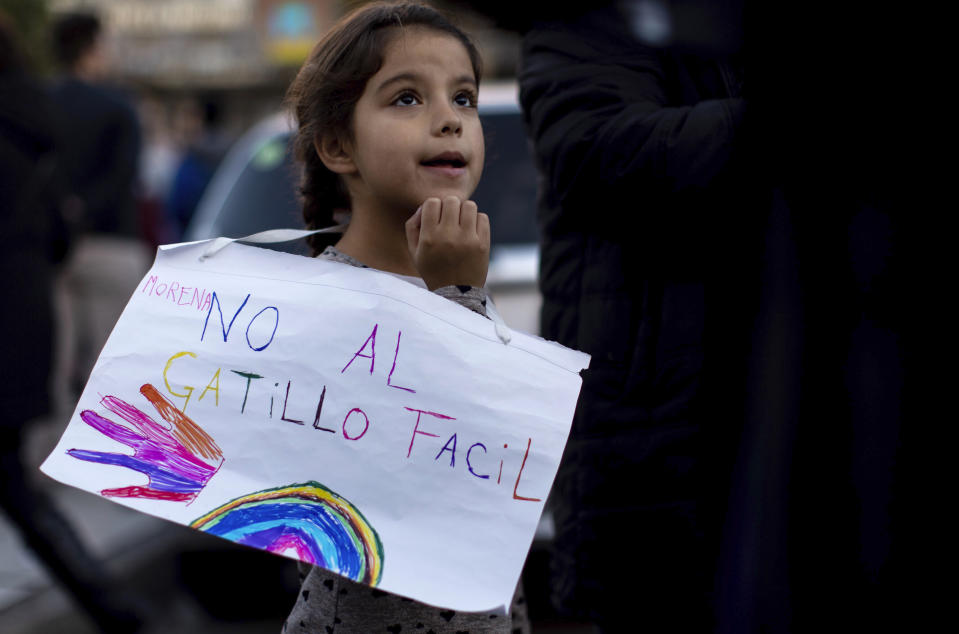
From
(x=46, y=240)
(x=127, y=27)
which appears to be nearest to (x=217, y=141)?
(x=46, y=240)

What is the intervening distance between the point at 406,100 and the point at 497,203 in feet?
7.34

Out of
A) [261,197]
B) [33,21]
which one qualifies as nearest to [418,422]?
[261,197]

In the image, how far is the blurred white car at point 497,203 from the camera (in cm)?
354

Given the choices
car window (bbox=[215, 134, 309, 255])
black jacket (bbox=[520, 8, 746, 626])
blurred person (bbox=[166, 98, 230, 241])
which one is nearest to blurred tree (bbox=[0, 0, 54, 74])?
blurred person (bbox=[166, 98, 230, 241])

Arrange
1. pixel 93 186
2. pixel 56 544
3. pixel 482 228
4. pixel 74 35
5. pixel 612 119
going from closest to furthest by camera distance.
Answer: pixel 482 228, pixel 612 119, pixel 56 544, pixel 74 35, pixel 93 186

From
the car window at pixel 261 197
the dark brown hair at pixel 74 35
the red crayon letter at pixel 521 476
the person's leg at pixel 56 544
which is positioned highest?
the dark brown hair at pixel 74 35

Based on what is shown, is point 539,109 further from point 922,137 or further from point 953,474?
point 953,474

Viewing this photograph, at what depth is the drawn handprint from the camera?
1438mm

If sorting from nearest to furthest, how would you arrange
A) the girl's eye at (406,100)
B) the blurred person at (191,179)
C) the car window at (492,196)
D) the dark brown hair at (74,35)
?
the girl's eye at (406,100) → the car window at (492,196) → the dark brown hair at (74,35) → the blurred person at (191,179)

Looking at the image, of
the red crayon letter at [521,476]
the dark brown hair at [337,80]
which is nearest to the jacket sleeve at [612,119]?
the dark brown hair at [337,80]

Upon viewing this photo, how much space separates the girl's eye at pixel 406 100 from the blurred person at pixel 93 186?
3.64 metres

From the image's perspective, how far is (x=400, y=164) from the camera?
1.55 meters

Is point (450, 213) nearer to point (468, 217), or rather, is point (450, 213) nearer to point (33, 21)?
point (468, 217)

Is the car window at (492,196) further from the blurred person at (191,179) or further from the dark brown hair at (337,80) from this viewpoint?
the blurred person at (191,179)
